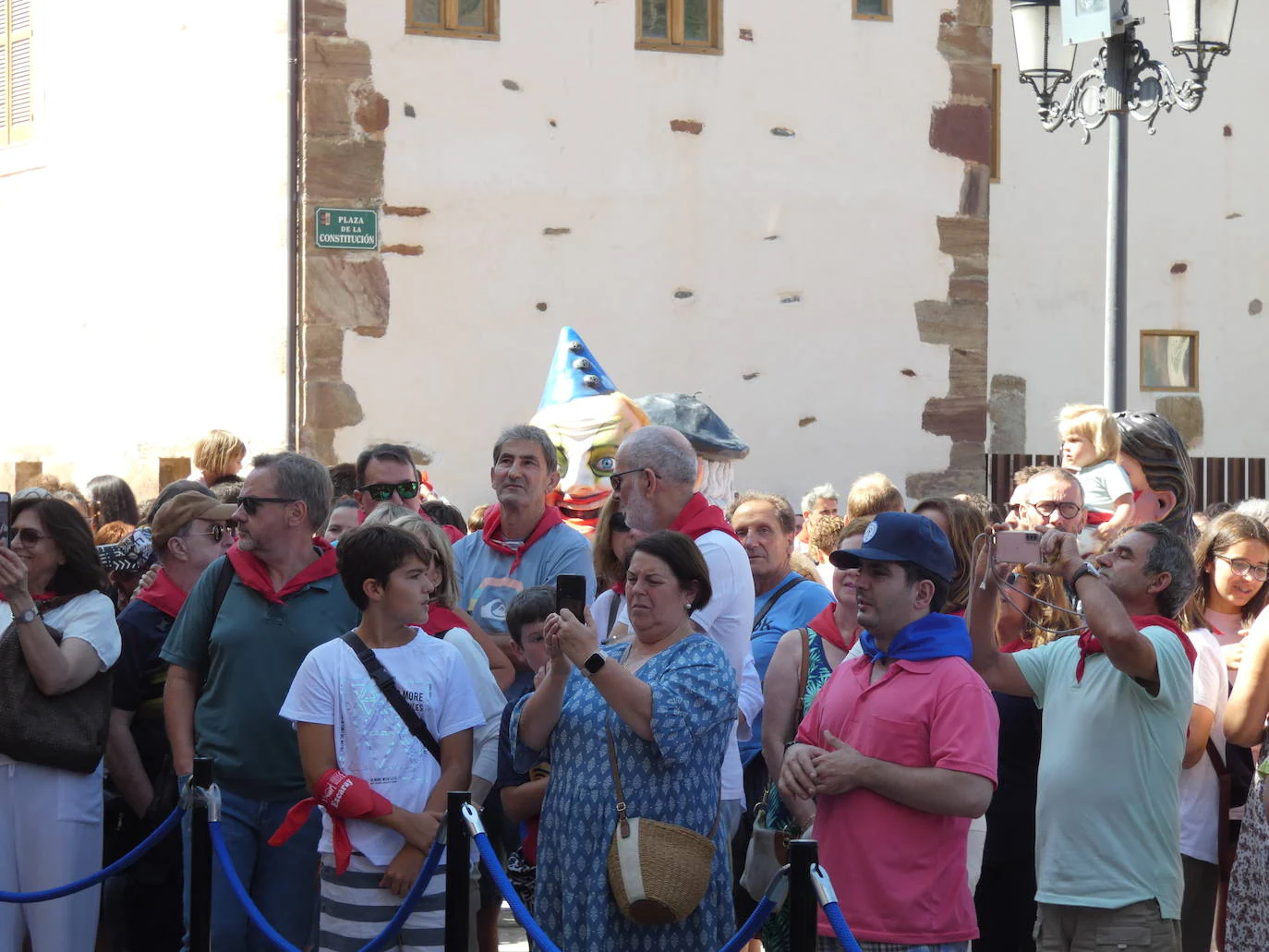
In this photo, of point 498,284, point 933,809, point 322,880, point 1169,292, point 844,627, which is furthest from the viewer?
point 1169,292

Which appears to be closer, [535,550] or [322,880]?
[322,880]

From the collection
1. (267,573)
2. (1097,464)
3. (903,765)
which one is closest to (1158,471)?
(1097,464)

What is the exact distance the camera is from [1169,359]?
15.7m

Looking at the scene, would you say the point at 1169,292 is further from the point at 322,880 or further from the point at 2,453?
the point at 322,880

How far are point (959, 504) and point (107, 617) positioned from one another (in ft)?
9.27

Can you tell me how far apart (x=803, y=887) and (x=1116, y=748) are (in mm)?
1331

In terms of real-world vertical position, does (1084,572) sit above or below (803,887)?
above

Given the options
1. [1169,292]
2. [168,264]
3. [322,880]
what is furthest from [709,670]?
[1169,292]

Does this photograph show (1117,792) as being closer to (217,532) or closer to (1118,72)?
(217,532)

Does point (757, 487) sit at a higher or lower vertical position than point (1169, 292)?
lower

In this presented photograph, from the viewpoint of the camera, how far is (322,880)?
480cm

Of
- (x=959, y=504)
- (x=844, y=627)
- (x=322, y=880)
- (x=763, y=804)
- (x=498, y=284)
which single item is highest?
(x=498, y=284)

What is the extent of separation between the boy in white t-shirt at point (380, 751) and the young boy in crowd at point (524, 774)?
0.21m

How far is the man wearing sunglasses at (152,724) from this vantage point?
19.1 ft
